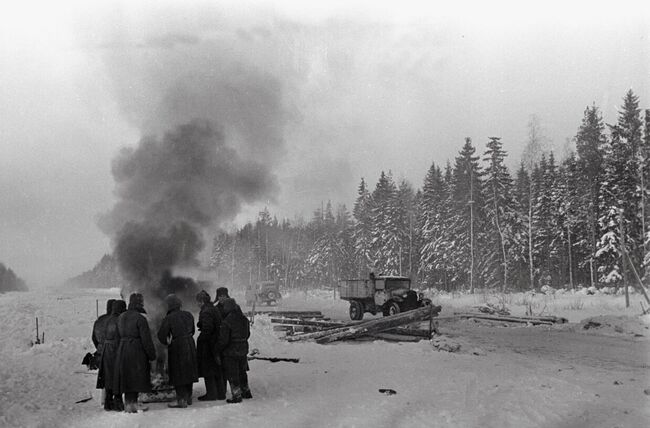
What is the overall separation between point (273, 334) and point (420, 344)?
5614 millimetres

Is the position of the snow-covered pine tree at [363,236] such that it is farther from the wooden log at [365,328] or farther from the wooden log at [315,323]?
the wooden log at [365,328]

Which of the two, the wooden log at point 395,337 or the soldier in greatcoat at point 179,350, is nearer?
the soldier in greatcoat at point 179,350

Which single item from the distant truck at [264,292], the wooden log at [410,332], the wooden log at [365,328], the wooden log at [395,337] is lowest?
the distant truck at [264,292]

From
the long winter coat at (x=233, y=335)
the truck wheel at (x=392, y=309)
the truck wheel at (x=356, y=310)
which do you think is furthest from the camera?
the truck wheel at (x=356, y=310)

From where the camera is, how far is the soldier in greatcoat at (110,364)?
305 inches

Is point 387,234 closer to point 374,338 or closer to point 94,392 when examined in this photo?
point 374,338

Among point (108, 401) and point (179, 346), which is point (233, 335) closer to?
point (179, 346)

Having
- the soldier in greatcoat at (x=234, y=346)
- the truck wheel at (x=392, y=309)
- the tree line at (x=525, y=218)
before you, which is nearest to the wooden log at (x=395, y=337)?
the truck wheel at (x=392, y=309)

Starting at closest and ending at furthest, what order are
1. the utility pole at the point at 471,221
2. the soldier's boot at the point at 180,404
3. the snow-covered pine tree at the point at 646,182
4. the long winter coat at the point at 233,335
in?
the soldier's boot at the point at 180,404 < the long winter coat at the point at 233,335 < the snow-covered pine tree at the point at 646,182 < the utility pole at the point at 471,221

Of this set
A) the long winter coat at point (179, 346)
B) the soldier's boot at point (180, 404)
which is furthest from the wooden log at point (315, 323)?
the soldier's boot at point (180, 404)

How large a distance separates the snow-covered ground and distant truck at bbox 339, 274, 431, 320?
6121mm

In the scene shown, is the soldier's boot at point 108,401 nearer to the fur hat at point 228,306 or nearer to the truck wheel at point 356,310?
the fur hat at point 228,306

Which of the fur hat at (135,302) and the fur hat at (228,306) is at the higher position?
the fur hat at (135,302)

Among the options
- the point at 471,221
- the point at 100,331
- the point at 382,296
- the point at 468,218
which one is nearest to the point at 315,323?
the point at 382,296
